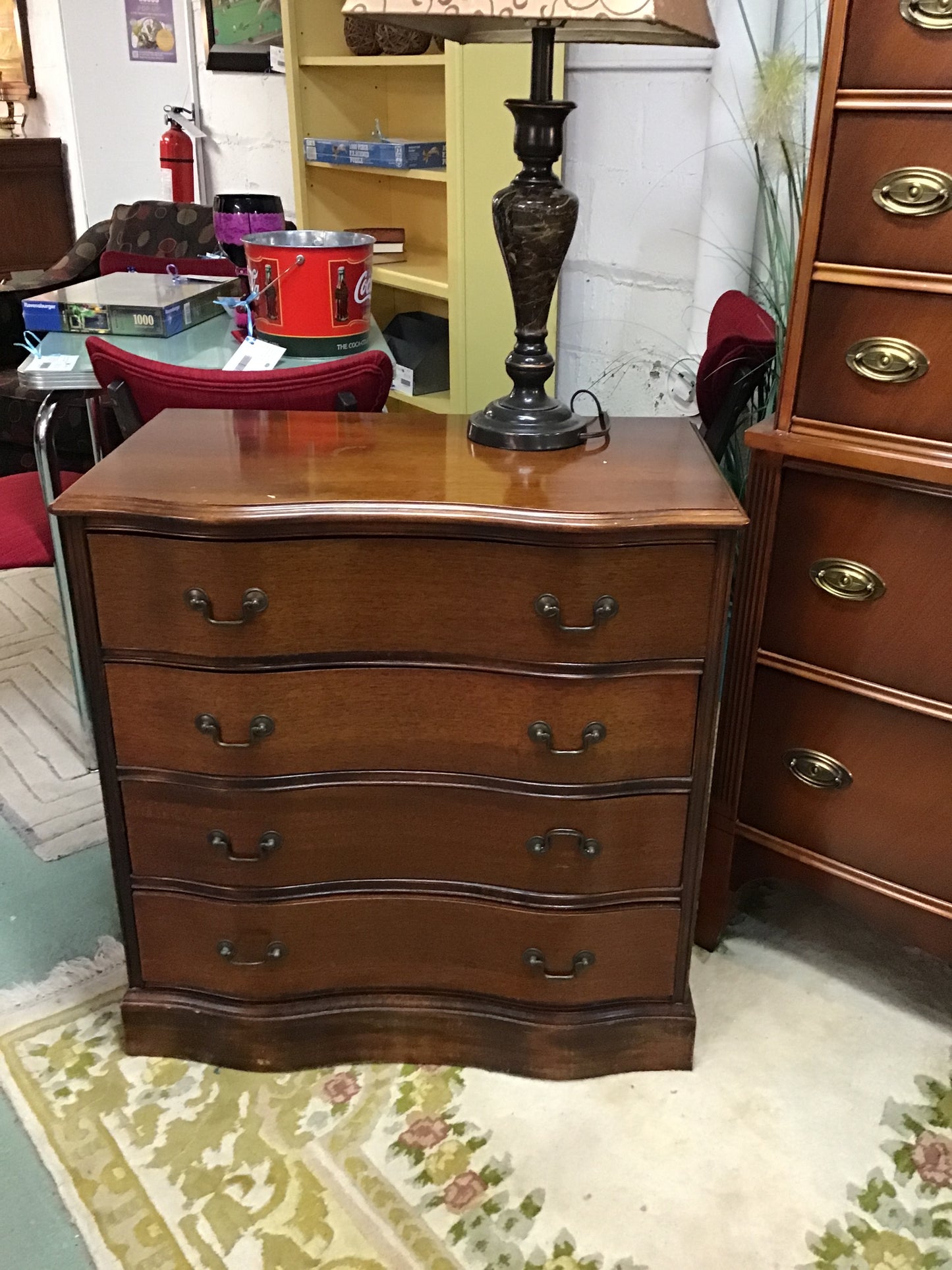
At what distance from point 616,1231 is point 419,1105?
0.29 metres

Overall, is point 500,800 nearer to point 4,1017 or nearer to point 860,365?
point 860,365

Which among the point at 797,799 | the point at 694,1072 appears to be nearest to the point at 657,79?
the point at 797,799

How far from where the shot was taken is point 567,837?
4.12 feet

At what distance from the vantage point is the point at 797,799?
1442mm

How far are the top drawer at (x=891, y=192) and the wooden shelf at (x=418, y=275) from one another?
1.07 m

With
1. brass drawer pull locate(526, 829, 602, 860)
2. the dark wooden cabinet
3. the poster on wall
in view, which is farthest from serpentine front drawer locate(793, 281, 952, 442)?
the dark wooden cabinet

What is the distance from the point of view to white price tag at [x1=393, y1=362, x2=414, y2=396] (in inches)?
89.8

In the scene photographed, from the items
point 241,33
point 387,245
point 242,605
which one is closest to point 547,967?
point 242,605

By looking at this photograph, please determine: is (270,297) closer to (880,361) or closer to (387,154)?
(387,154)

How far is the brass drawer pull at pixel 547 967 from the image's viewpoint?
133cm

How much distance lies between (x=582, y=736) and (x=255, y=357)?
2.94 ft

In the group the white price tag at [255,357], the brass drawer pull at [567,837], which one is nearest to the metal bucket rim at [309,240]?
the white price tag at [255,357]

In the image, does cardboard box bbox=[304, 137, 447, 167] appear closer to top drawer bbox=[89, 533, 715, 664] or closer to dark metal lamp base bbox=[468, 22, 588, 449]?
dark metal lamp base bbox=[468, 22, 588, 449]

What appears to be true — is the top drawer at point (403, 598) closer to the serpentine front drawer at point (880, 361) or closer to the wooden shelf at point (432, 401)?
the serpentine front drawer at point (880, 361)
